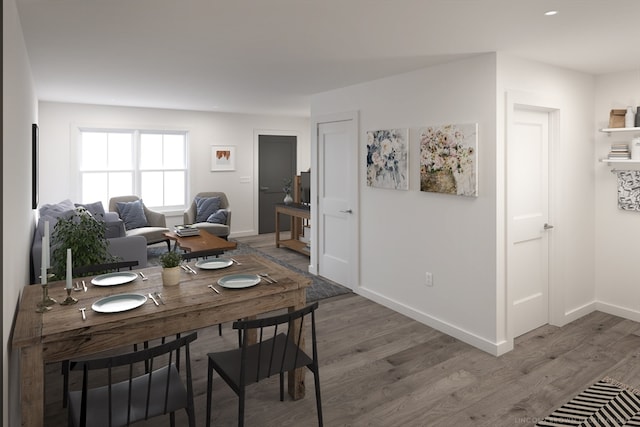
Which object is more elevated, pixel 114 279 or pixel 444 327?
pixel 114 279

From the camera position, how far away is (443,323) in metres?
3.70

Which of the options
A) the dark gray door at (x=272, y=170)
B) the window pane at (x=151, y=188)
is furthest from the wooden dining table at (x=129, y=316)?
the dark gray door at (x=272, y=170)

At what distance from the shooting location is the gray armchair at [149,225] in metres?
6.29

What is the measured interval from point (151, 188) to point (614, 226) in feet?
22.1

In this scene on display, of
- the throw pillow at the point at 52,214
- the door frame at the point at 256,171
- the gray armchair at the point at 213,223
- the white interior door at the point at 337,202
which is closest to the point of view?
the throw pillow at the point at 52,214

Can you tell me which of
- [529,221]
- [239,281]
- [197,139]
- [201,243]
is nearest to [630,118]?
[529,221]

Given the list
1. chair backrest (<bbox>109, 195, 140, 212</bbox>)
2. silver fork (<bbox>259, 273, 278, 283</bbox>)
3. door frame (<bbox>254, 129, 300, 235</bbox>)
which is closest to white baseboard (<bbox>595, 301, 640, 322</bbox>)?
silver fork (<bbox>259, 273, 278, 283</bbox>)

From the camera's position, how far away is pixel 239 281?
2502mm

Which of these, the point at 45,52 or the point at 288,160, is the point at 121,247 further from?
the point at 288,160

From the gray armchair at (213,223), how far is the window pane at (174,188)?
0.28 m

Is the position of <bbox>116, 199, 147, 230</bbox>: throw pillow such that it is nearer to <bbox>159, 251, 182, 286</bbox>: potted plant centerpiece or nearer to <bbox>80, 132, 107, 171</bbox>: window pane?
<bbox>80, 132, 107, 171</bbox>: window pane

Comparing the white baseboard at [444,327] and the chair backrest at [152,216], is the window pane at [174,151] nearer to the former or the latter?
the chair backrest at [152,216]

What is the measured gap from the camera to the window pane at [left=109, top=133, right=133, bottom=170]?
6.97 metres

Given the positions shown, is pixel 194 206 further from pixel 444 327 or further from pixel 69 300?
pixel 69 300
